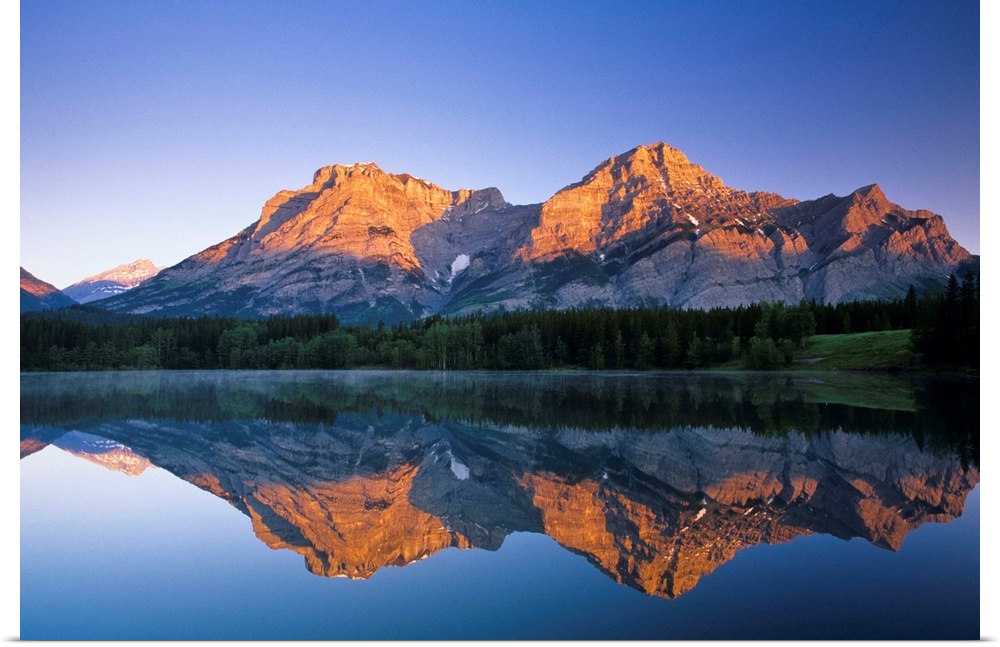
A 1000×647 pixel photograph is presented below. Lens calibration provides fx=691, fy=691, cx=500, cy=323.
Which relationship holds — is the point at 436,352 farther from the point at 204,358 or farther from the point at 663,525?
the point at 663,525

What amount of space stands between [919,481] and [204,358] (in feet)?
457

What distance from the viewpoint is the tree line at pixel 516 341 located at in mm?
96500

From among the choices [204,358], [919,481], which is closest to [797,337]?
[919,481]

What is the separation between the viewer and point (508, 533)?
12812 millimetres

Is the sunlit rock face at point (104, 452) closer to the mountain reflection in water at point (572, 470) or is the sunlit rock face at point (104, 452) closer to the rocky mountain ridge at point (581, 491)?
the mountain reflection in water at point (572, 470)

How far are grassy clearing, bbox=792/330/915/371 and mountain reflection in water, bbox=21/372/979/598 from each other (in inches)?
1520

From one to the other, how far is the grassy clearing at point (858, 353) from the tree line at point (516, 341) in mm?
2655

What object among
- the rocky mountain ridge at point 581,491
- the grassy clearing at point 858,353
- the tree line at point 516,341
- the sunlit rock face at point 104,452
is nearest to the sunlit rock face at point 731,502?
the rocky mountain ridge at point 581,491

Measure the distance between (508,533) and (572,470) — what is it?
649 cm

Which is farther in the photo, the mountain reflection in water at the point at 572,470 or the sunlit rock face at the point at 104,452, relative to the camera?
the sunlit rock face at the point at 104,452

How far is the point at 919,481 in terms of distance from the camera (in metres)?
16.3

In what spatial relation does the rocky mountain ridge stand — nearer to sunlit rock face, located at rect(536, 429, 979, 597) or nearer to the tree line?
sunlit rock face, located at rect(536, 429, 979, 597)
